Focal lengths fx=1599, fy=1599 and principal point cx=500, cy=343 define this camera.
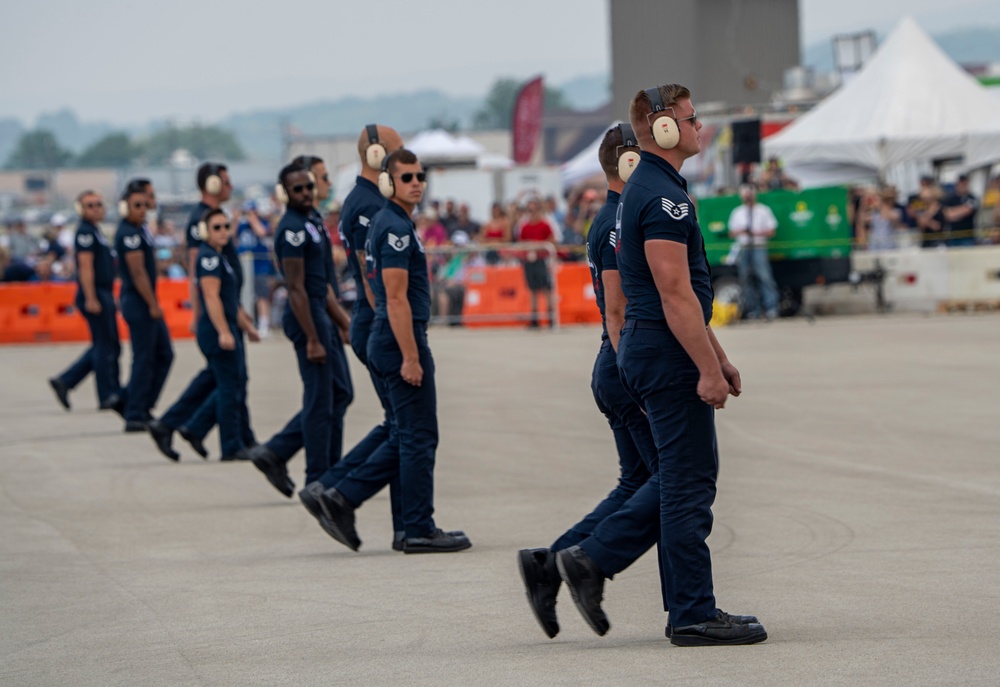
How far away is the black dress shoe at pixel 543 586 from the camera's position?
5852 mm

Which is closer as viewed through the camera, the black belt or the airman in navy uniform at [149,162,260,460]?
the black belt

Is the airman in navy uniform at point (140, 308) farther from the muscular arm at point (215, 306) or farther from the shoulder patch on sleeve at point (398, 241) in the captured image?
the shoulder patch on sleeve at point (398, 241)

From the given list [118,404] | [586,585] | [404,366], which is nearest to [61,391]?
[118,404]

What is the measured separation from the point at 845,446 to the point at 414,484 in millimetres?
4340

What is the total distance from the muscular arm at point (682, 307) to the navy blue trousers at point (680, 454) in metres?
0.09

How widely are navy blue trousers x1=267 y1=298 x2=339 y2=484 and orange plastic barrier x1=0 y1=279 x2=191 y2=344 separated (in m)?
16.1

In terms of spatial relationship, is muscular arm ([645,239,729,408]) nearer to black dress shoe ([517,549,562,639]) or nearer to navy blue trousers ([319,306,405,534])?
black dress shoe ([517,549,562,639])

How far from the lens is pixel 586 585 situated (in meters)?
5.72

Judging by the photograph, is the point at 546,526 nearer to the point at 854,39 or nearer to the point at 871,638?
the point at 871,638

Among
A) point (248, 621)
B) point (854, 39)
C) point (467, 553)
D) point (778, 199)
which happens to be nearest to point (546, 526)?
point (467, 553)

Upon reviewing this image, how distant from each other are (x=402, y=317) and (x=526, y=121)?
38.9m

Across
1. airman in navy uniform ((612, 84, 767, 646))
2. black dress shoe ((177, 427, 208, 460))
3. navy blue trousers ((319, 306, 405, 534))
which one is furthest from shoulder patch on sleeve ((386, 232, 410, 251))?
black dress shoe ((177, 427, 208, 460))

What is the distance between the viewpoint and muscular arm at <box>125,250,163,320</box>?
512 inches

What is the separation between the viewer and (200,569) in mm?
7660
